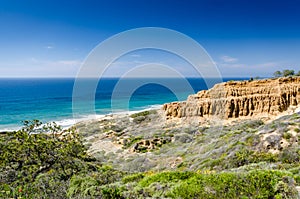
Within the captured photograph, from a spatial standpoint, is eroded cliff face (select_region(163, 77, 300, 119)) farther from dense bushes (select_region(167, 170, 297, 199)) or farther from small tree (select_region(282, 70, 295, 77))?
dense bushes (select_region(167, 170, 297, 199))

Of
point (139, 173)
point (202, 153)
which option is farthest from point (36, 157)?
point (202, 153)

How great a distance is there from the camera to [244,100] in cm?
2791

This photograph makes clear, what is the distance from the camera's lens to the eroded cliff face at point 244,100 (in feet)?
87.2

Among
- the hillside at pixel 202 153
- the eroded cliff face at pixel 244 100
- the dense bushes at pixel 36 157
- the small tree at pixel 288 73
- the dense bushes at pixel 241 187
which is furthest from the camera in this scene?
the small tree at pixel 288 73

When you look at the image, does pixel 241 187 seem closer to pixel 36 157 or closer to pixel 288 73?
pixel 36 157

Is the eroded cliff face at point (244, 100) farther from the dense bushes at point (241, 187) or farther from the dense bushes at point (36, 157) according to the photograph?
the dense bushes at point (241, 187)

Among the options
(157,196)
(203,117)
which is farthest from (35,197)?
(203,117)

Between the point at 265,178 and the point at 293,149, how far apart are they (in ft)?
21.1

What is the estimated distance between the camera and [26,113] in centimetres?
4922

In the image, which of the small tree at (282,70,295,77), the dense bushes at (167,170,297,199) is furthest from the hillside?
the small tree at (282,70,295,77)

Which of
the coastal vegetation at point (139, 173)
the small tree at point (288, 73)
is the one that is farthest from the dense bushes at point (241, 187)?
the small tree at point (288, 73)

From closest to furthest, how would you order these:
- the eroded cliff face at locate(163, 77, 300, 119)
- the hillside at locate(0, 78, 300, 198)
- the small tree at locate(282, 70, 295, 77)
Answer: the hillside at locate(0, 78, 300, 198) → the eroded cliff face at locate(163, 77, 300, 119) → the small tree at locate(282, 70, 295, 77)

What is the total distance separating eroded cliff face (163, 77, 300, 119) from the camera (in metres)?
26.6

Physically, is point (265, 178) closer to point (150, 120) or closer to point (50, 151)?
point (50, 151)
